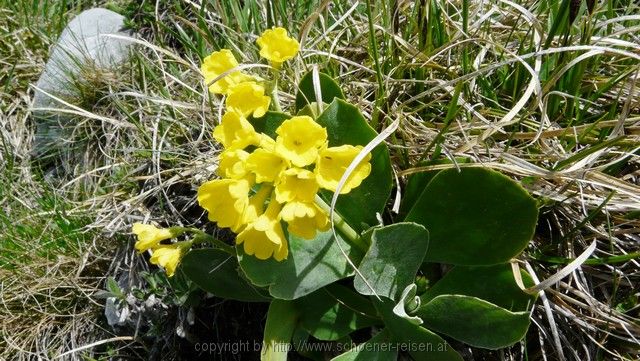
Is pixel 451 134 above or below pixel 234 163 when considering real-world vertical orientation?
below

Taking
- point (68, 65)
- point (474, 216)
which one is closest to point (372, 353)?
point (474, 216)

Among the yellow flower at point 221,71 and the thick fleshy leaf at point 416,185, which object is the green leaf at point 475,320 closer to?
the thick fleshy leaf at point 416,185

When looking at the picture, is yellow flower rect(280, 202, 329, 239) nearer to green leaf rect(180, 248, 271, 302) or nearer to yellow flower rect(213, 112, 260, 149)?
yellow flower rect(213, 112, 260, 149)

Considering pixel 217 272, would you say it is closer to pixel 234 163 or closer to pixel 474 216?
pixel 234 163

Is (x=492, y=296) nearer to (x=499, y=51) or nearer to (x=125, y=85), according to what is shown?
(x=499, y=51)

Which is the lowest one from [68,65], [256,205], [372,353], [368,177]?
[372,353]

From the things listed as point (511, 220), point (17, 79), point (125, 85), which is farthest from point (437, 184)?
point (17, 79)

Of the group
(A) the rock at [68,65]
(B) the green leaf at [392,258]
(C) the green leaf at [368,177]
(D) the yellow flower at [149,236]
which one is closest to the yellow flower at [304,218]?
(B) the green leaf at [392,258]
